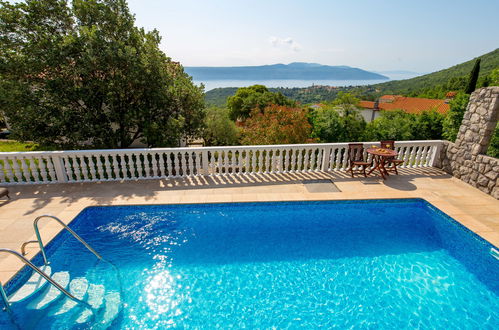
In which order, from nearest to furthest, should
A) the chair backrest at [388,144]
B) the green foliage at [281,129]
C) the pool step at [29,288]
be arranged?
the pool step at [29,288], the chair backrest at [388,144], the green foliage at [281,129]

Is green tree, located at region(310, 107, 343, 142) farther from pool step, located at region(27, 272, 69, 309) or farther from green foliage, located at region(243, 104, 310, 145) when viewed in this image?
pool step, located at region(27, 272, 69, 309)

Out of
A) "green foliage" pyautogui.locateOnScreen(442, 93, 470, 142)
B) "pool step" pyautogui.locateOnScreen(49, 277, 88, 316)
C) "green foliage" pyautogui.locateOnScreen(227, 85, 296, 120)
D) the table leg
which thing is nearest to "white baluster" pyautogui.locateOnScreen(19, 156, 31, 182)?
"pool step" pyautogui.locateOnScreen(49, 277, 88, 316)

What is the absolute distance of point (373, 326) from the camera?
3615 millimetres

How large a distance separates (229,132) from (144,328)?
52.3ft

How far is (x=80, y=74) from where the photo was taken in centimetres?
793

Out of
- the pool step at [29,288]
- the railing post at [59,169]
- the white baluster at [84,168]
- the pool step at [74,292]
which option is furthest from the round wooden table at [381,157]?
the railing post at [59,169]

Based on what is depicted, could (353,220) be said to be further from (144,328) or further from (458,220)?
(144,328)

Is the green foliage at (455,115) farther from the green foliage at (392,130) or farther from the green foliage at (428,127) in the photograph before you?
the green foliage at (428,127)

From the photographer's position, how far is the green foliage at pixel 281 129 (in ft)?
32.7

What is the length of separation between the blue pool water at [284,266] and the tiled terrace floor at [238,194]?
249 mm

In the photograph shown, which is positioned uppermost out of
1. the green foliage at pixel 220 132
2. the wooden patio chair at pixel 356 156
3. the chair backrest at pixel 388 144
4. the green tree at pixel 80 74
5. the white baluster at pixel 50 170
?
the green tree at pixel 80 74

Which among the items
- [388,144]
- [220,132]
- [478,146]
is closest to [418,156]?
[388,144]

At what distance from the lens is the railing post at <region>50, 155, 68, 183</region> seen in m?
6.91

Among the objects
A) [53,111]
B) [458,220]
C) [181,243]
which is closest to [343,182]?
[458,220]
